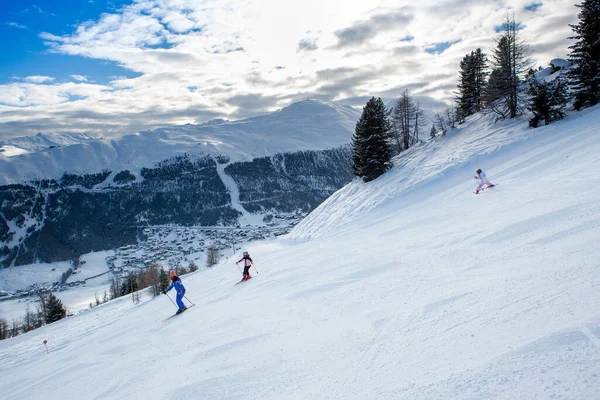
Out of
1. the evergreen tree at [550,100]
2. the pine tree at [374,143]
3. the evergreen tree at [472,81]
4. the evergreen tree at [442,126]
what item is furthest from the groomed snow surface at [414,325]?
the evergreen tree at [472,81]

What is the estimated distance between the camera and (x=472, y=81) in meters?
43.2

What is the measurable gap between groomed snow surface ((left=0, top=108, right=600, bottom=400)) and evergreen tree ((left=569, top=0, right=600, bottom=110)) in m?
14.5

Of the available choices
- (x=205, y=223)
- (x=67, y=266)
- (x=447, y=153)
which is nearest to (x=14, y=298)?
(x=67, y=266)

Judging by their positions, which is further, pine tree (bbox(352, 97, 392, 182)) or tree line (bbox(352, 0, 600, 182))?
pine tree (bbox(352, 97, 392, 182))

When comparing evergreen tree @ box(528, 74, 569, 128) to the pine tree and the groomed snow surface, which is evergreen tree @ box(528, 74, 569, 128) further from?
the pine tree

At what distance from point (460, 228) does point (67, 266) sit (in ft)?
620

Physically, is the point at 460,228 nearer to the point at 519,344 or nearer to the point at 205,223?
the point at 519,344

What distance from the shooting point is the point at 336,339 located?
19.4 feet

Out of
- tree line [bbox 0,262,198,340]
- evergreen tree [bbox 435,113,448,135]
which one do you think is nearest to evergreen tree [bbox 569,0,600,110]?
evergreen tree [bbox 435,113,448,135]

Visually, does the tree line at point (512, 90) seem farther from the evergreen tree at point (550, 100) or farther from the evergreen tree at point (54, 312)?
the evergreen tree at point (54, 312)

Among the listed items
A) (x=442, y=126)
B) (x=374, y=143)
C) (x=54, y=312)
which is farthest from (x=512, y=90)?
(x=54, y=312)

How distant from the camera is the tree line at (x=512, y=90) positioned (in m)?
25.2

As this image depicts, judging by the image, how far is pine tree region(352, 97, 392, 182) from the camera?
36.3 m

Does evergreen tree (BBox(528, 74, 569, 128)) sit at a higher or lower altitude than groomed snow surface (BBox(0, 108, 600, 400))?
higher
